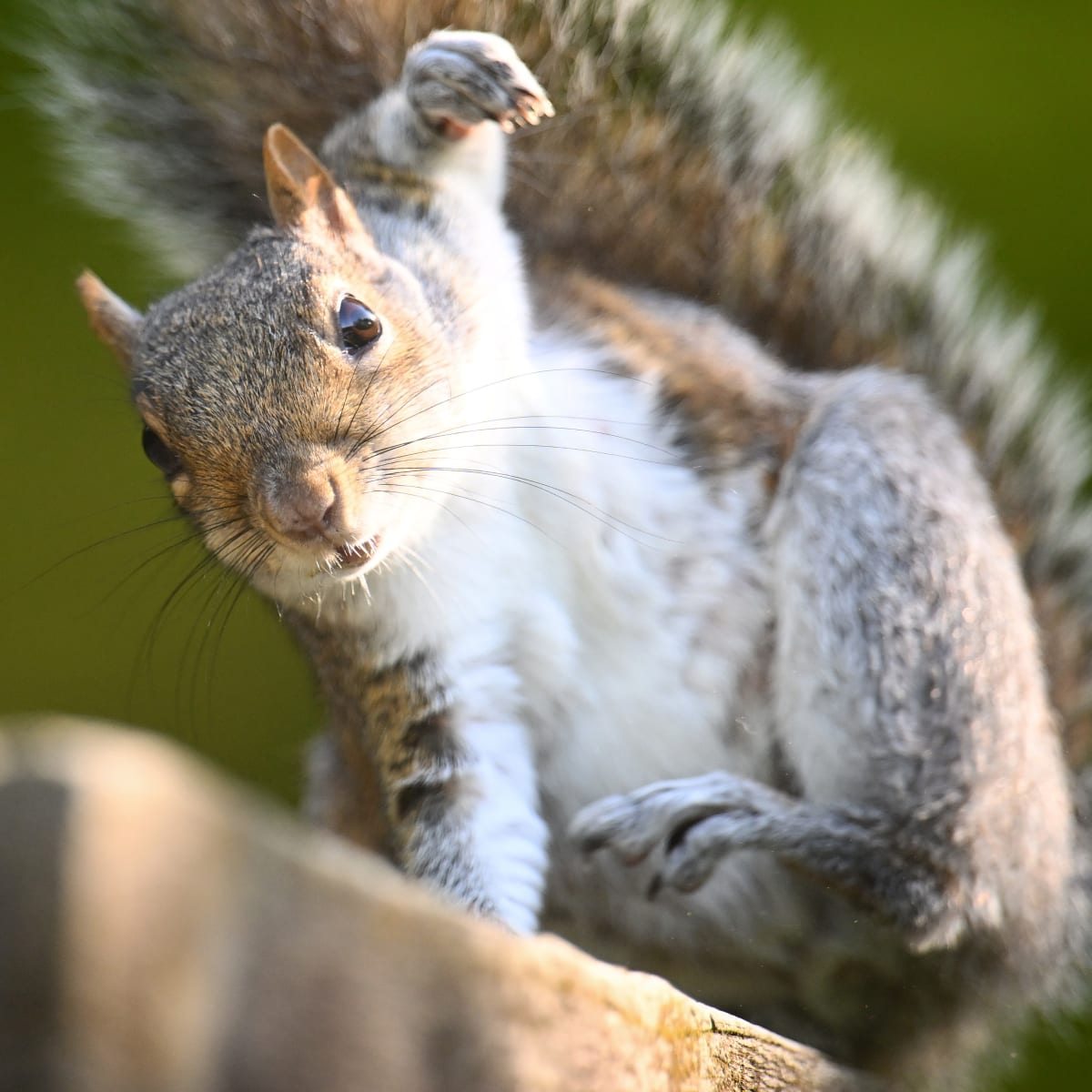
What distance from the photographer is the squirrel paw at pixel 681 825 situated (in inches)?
45.1

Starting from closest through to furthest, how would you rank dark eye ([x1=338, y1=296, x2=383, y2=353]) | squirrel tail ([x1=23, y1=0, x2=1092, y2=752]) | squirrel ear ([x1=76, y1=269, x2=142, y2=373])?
dark eye ([x1=338, y1=296, x2=383, y2=353]), squirrel ear ([x1=76, y1=269, x2=142, y2=373]), squirrel tail ([x1=23, y1=0, x2=1092, y2=752])

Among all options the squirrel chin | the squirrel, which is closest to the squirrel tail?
the squirrel

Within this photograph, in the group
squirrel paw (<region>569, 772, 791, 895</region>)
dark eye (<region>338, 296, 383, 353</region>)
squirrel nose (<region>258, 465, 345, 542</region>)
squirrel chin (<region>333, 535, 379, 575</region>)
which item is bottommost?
squirrel paw (<region>569, 772, 791, 895</region>)

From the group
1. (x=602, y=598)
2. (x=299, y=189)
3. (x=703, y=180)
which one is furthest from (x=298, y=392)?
(x=703, y=180)

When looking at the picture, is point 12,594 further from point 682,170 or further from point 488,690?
point 682,170

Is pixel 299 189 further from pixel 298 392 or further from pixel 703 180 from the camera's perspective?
pixel 703 180

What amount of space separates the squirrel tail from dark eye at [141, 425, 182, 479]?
17.9 inches

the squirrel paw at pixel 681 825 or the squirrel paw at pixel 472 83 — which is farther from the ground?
the squirrel paw at pixel 472 83

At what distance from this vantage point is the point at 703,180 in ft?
4.89

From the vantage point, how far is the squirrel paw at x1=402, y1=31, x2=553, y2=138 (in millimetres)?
1129

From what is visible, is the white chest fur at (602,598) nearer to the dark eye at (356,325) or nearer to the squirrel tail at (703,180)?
the dark eye at (356,325)

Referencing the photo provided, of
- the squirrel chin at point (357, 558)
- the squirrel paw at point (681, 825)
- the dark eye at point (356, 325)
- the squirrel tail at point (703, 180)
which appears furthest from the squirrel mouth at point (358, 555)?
the squirrel tail at point (703, 180)

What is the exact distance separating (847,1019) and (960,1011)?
4.0 inches

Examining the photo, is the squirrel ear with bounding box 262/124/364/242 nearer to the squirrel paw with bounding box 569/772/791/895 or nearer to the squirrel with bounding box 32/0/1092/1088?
the squirrel with bounding box 32/0/1092/1088
